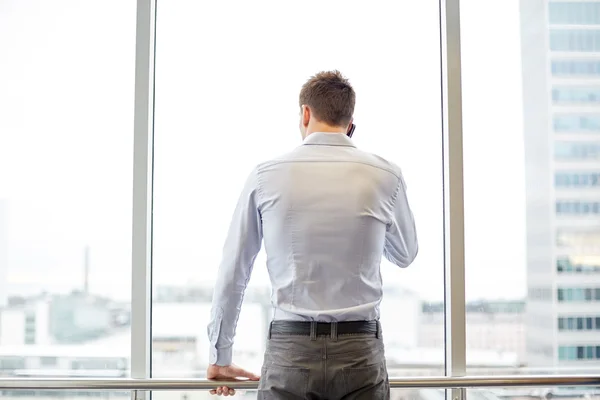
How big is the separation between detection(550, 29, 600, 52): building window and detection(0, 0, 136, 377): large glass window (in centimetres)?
158

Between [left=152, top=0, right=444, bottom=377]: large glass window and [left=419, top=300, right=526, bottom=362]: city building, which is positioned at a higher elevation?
[left=152, top=0, right=444, bottom=377]: large glass window

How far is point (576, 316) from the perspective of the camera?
247cm

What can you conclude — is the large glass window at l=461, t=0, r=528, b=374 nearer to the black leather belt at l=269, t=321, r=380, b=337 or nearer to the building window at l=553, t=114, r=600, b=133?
the building window at l=553, t=114, r=600, b=133

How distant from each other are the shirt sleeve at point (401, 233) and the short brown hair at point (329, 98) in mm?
229

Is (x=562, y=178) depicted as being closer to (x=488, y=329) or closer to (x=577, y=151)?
(x=577, y=151)

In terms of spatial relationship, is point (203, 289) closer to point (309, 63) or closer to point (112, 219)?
point (112, 219)

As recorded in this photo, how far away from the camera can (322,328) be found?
1632 mm

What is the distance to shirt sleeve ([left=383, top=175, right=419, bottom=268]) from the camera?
1.76 m

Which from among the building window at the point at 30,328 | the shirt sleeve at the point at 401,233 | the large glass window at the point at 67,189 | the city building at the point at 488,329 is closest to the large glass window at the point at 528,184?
the city building at the point at 488,329

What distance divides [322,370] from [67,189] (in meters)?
1.28

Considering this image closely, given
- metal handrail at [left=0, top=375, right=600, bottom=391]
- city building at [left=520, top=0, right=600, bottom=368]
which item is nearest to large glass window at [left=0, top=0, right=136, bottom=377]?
metal handrail at [left=0, top=375, right=600, bottom=391]

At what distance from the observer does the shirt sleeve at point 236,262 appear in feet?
5.66

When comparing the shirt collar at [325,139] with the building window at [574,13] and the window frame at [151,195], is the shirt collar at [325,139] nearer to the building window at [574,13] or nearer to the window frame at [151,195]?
the window frame at [151,195]

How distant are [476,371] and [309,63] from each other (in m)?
1.28
